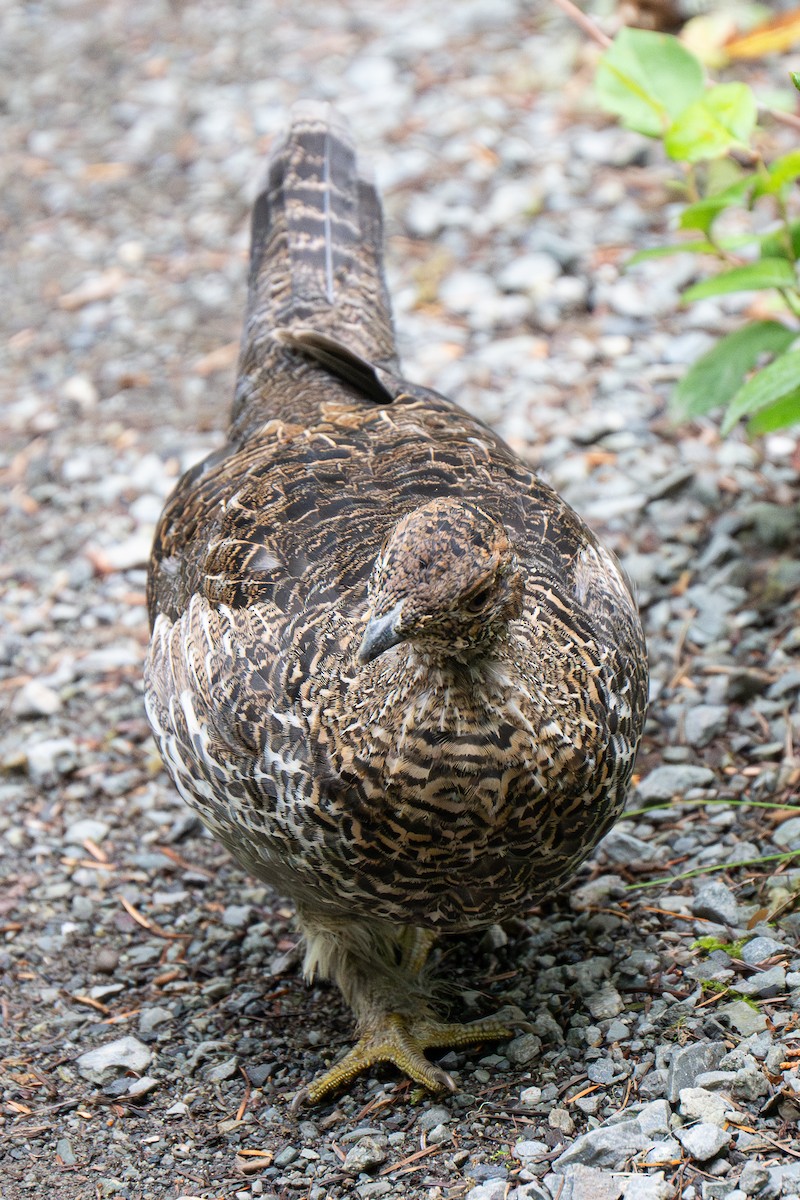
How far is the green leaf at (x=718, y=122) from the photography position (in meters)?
4.36

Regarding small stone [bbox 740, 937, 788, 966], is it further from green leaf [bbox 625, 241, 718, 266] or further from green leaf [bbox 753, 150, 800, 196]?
green leaf [bbox 753, 150, 800, 196]

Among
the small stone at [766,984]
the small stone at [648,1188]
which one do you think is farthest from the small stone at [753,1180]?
the small stone at [766,984]

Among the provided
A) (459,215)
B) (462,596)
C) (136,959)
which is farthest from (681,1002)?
(459,215)

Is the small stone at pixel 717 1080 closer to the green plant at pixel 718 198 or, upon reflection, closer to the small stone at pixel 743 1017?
the small stone at pixel 743 1017

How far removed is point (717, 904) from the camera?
3.89 meters

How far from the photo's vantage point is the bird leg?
145 inches

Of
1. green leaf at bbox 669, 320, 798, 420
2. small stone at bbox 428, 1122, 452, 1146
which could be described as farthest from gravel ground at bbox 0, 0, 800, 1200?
green leaf at bbox 669, 320, 798, 420

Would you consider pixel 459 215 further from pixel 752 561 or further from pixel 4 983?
pixel 4 983

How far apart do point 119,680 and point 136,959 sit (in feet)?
4.76

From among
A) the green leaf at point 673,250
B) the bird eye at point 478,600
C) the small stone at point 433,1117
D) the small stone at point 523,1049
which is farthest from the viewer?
the green leaf at point 673,250

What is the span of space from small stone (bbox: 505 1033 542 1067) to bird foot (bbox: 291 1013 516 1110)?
0.23 ft

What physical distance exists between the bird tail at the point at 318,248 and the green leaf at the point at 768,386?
1.37m

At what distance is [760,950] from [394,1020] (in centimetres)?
98

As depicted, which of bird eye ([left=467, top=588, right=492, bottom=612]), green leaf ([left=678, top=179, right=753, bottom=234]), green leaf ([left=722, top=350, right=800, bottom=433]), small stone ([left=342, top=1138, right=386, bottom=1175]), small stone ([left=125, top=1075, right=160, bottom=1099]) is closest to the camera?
bird eye ([left=467, top=588, right=492, bottom=612])
